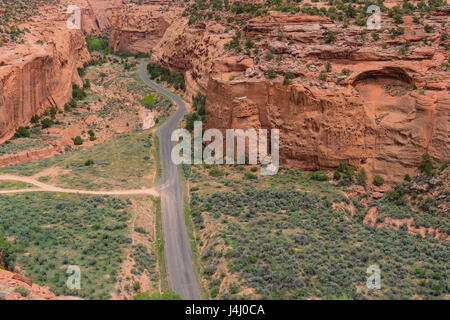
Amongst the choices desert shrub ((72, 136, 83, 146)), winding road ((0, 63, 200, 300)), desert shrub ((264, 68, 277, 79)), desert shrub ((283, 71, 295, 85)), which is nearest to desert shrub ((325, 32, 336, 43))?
desert shrub ((283, 71, 295, 85))

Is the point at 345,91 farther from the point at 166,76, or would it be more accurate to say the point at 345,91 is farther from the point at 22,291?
the point at 166,76

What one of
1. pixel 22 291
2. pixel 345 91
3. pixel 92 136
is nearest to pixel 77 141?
pixel 92 136

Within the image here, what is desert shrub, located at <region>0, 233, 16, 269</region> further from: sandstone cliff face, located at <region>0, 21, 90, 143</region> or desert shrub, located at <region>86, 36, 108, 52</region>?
desert shrub, located at <region>86, 36, 108, 52</region>

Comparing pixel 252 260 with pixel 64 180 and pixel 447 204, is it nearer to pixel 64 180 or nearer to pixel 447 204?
pixel 447 204

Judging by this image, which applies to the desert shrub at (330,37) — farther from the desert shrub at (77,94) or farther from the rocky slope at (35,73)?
the desert shrub at (77,94)

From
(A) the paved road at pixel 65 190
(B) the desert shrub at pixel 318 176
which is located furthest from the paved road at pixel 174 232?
(B) the desert shrub at pixel 318 176

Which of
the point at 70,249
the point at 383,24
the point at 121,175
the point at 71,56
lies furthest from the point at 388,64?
the point at 71,56
